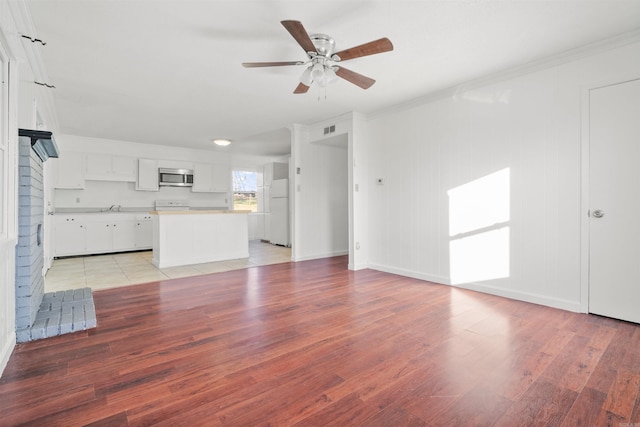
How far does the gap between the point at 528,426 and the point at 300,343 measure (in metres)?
1.38

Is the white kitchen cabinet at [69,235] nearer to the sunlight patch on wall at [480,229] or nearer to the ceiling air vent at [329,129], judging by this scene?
the ceiling air vent at [329,129]

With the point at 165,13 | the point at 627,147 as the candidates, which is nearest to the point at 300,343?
the point at 165,13

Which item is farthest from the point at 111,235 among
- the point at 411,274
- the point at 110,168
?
the point at 411,274

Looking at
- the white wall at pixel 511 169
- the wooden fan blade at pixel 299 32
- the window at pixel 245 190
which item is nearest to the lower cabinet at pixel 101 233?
the window at pixel 245 190

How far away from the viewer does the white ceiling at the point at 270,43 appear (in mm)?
2213

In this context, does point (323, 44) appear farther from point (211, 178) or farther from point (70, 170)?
point (70, 170)

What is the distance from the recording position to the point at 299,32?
81.7 inches

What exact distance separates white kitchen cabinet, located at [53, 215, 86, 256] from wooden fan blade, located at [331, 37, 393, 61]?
20.4 feet

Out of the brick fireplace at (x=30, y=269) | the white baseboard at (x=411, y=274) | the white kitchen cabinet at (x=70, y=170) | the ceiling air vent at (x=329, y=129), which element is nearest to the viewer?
the brick fireplace at (x=30, y=269)

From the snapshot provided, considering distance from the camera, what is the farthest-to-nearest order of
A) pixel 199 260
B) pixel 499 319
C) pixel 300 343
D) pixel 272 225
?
pixel 272 225, pixel 199 260, pixel 499 319, pixel 300 343

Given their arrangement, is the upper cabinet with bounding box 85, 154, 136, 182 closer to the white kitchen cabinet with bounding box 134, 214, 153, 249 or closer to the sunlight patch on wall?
the white kitchen cabinet with bounding box 134, 214, 153, 249

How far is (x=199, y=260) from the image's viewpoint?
209 inches

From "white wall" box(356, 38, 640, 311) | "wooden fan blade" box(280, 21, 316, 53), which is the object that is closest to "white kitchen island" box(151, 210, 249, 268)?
"white wall" box(356, 38, 640, 311)

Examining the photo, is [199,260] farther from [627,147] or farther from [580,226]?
[627,147]
